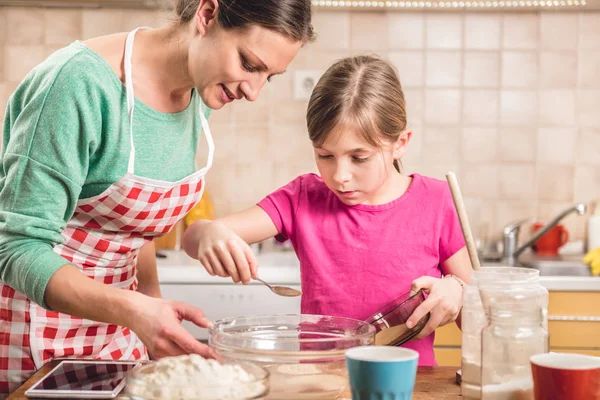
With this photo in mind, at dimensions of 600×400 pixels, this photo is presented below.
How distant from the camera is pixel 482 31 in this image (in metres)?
2.77

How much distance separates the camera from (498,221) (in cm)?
281

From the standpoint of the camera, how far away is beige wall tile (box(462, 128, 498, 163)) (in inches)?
110

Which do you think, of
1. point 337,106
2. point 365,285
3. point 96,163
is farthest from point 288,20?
point 365,285

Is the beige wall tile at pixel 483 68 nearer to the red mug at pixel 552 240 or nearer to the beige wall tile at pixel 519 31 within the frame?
the beige wall tile at pixel 519 31

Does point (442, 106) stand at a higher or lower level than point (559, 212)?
higher

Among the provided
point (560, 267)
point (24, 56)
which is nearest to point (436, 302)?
point (560, 267)

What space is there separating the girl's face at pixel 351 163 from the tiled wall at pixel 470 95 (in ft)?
4.63

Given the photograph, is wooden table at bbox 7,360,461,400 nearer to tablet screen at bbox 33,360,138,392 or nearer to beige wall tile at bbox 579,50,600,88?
tablet screen at bbox 33,360,138,392

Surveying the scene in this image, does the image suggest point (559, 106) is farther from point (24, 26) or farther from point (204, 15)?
point (24, 26)

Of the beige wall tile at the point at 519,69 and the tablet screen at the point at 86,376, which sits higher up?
the beige wall tile at the point at 519,69

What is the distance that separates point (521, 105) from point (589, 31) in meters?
0.37

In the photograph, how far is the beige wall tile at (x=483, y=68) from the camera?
9.12 feet

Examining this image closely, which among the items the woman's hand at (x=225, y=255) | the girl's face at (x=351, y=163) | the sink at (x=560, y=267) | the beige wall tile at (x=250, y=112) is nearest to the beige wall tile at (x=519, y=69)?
the sink at (x=560, y=267)

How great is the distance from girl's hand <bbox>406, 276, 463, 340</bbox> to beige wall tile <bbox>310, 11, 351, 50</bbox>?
1.77m
